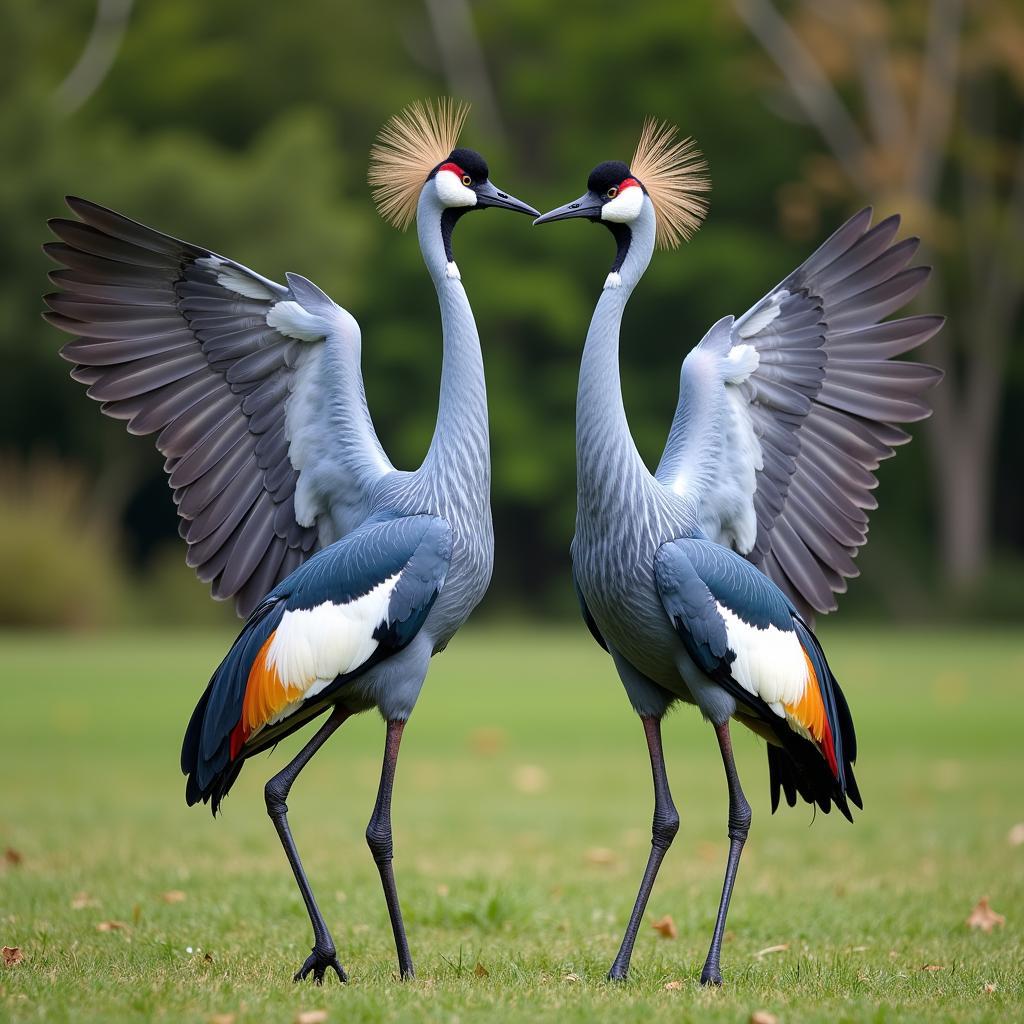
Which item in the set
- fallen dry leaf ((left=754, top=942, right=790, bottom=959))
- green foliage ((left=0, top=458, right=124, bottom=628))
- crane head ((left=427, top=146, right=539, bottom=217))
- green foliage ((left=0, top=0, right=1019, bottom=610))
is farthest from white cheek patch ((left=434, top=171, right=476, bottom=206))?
green foliage ((left=0, top=0, right=1019, bottom=610))

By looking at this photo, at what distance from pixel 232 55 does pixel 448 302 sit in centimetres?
3302

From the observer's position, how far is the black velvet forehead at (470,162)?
563 cm

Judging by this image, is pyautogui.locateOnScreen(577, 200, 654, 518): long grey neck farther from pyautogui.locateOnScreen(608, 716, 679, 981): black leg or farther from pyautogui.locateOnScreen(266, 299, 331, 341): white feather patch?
pyautogui.locateOnScreen(266, 299, 331, 341): white feather patch

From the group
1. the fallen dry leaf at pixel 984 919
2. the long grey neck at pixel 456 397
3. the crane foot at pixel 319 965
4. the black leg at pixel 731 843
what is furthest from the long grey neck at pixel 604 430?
Result: the fallen dry leaf at pixel 984 919

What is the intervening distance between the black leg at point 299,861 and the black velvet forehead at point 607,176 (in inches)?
79.0

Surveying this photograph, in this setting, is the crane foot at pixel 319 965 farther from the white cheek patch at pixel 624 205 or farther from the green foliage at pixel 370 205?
the green foliage at pixel 370 205

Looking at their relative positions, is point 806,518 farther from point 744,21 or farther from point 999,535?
point 999,535

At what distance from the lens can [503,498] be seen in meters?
35.5

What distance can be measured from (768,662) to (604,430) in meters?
0.95

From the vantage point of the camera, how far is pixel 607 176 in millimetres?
5598

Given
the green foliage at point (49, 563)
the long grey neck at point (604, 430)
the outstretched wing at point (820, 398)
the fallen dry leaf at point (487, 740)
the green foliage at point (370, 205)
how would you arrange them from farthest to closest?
the green foliage at point (370, 205) → the green foliage at point (49, 563) → the fallen dry leaf at point (487, 740) → the outstretched wing at point (820, 398) → the long grey neck at point (604, 430)

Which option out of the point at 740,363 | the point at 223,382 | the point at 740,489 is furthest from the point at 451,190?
the point at 740,489

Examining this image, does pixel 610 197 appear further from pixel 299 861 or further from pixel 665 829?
pixel 299 861

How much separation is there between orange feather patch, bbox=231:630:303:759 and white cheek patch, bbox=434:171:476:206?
1632 mm
